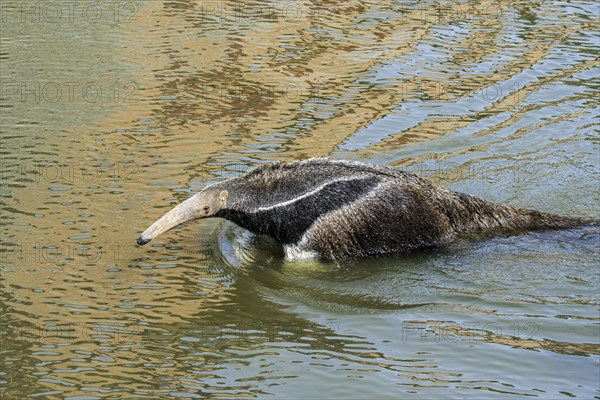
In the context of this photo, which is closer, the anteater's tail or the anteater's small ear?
the anteater's small ear

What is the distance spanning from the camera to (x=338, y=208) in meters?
8.00

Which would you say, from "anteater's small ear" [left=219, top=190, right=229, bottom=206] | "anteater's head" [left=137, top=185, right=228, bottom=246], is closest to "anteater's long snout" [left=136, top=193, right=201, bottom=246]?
"anteater's head" [left=137, top=185, right=228, bottom=246]

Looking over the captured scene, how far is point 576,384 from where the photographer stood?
6.14m

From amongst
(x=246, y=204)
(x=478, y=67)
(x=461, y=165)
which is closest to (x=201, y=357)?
(x=246, y=204)

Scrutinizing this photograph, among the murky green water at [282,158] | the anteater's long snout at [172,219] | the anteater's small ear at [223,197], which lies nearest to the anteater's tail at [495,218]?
the murky green water at [282,158]

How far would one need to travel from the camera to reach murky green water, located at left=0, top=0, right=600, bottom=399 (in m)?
6.46

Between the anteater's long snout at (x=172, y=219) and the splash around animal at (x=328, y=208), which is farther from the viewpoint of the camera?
the splash around animal at (x=328, y=208)

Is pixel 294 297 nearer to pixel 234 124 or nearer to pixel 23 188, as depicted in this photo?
pixel 23 188

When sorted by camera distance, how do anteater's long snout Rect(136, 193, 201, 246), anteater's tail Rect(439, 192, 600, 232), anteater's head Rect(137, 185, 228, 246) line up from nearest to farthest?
1. anteater's long snout Rect(136, 193, 201, 246)
2. anteater's head Rect(137, 185, 228, 246)
3. anteater's tail Rect(439, 192, 600, 232)

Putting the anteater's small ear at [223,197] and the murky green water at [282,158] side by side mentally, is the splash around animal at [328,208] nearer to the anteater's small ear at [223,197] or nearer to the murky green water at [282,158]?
the anteater's small ear at [223,197]

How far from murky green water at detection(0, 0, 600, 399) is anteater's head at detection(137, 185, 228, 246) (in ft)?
1.13

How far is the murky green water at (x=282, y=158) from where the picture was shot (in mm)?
6465

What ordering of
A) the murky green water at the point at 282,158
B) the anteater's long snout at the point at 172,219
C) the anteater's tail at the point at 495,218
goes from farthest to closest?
the anteater's tail at the point at 495,218
the anteater's long snout at the point at 172,219
the murky green water at the point at 282,158

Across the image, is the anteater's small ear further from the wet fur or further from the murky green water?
the murky green water
